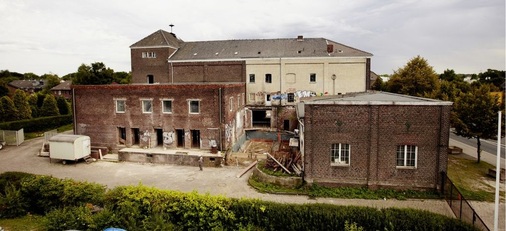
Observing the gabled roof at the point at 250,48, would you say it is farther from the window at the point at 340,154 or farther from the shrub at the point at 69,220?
the shrub at the point at 69,220

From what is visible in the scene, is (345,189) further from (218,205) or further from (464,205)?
(218,205)

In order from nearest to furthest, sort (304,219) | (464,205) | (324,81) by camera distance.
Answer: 1. (304,219)
2. (464,205)
3. (324,81)

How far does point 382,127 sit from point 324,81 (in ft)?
64.4

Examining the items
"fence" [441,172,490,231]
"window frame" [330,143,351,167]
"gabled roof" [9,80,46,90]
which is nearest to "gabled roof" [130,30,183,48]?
"window frame" [330,143,351,167]

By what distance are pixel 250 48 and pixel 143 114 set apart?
17012 millimetres

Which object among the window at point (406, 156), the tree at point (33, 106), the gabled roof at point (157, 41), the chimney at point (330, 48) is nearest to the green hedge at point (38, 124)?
the tree at point (33, 106)

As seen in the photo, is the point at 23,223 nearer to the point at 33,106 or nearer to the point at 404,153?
the point at 404,153

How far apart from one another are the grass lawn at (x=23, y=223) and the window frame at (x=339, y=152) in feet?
46.5

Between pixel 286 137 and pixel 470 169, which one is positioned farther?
pixel 286 137

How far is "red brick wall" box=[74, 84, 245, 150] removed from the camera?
83.3ft

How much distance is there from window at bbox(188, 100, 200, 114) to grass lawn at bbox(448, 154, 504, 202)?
1854 cm

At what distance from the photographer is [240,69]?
37.4 meters

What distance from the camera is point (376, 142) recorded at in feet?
55.2

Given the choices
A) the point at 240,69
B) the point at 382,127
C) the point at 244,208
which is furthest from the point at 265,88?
the point at 244,208
